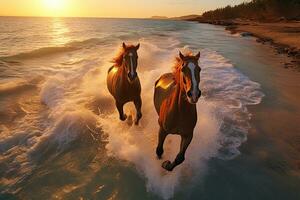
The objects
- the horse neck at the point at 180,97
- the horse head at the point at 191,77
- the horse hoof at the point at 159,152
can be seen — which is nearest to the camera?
the horse head at the point at 191,77

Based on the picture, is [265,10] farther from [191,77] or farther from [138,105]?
[191,77]

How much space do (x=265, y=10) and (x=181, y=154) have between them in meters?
80.4

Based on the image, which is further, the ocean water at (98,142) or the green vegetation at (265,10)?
the green vegetation at (265,10)

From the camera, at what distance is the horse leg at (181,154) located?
188 inches

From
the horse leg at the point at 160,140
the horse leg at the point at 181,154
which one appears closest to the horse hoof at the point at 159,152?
the horse leg at the point at 160,140

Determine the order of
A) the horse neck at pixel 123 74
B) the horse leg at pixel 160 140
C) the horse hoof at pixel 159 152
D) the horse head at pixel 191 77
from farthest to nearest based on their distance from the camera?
1. the horse neck at pixel 123 74
2. the horse hoof at pixel 159 152
3. the horse leg at pixel 160 140
4. the horse head at pixel 191 77

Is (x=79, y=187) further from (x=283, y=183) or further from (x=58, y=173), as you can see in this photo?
(x=283, y=183)

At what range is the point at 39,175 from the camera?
5.54m

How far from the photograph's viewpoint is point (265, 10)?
247ft

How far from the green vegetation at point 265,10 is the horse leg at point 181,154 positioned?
63.0 m

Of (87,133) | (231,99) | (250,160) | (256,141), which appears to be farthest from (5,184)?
(231,99)

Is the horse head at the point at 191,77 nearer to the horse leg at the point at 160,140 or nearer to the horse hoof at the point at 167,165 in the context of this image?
the horse leg at the point at 160,140

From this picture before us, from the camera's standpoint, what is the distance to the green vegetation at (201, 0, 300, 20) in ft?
214

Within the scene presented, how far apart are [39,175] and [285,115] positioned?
23.2 ft
